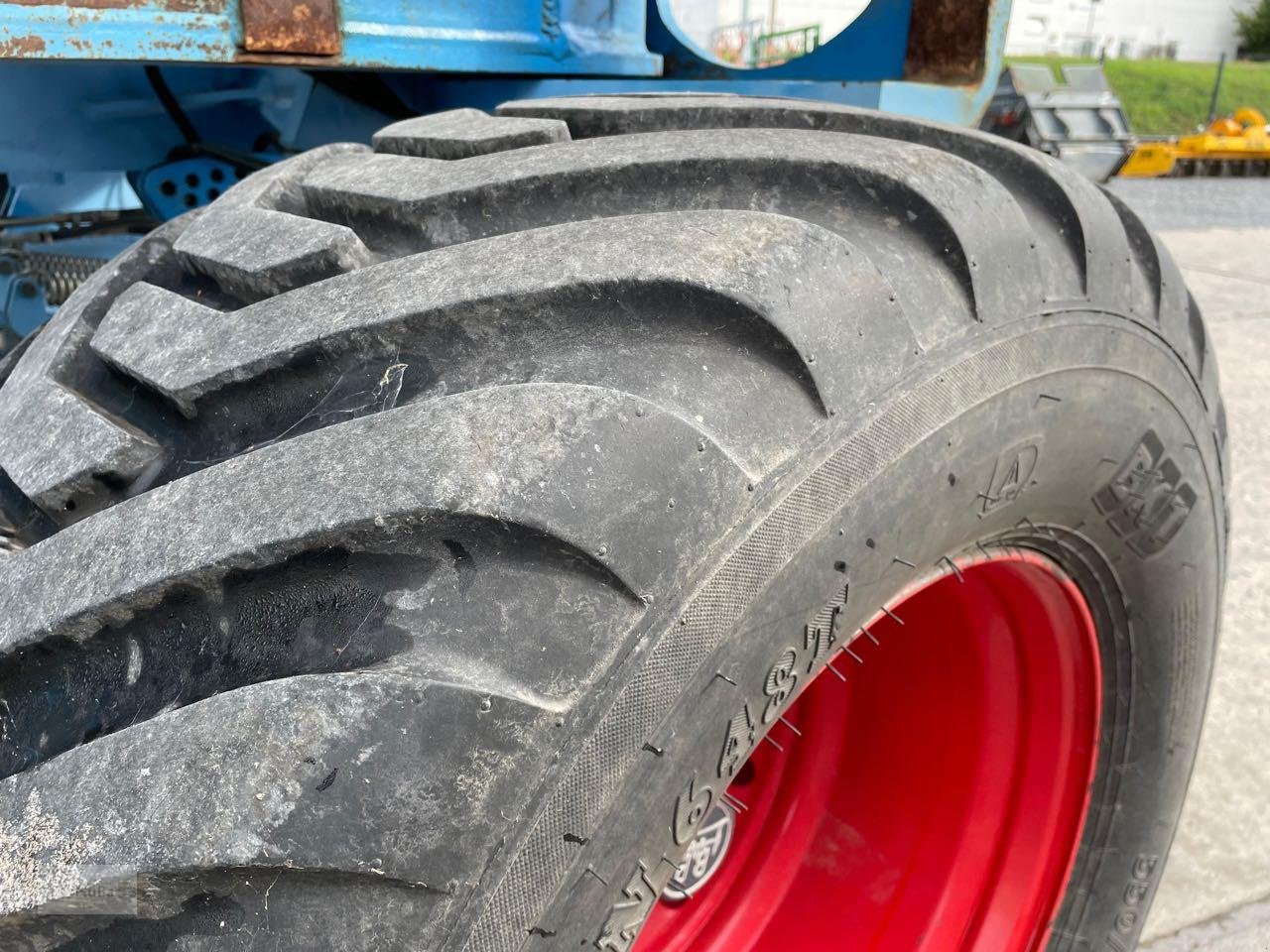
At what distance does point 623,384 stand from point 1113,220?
588 mm

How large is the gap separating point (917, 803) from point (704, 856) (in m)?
0.25

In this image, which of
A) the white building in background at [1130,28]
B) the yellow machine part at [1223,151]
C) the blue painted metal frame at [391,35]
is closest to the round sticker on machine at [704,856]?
the blue painted metal frame at [391,35]

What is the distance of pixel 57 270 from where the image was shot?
5.29ft

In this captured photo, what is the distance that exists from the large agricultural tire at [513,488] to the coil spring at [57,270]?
2.40ft

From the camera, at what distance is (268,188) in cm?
94

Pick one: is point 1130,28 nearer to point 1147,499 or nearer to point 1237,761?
point 1237,761

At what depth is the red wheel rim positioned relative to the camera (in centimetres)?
119

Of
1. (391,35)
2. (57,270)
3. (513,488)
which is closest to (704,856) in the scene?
(513,488)

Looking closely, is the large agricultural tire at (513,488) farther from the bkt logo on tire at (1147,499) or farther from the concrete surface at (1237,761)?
the concrete surface at (1237,761)

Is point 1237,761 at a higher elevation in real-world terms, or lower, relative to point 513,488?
lower

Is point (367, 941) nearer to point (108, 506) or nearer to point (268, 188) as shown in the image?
point (108, 506)

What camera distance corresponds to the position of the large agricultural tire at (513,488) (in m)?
0.58

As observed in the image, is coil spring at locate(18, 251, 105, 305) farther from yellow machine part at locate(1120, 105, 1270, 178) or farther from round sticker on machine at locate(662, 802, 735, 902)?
yellow machine part at locate(1120, 105, 1270, 178)

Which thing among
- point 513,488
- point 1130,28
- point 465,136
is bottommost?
point 513,488
